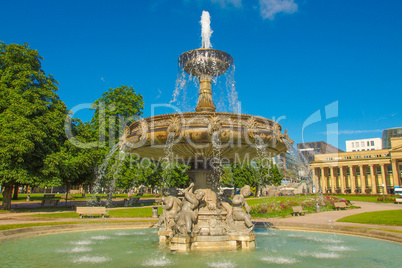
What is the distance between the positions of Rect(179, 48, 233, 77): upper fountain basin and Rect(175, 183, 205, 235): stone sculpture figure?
12.3 ft

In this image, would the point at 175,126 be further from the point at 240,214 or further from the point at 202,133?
the point at 240,214

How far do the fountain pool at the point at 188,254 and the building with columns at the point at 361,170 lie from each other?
8113cm

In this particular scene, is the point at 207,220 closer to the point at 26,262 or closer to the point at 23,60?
the point at 26,262

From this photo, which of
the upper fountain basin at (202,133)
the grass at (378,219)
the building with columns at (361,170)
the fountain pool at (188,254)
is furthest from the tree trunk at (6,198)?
the building with columns at (361,170)

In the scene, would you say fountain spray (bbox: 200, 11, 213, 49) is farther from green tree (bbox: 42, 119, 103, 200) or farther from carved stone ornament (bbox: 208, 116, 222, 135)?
green tree (bbox: 42, 119, 103, 200)

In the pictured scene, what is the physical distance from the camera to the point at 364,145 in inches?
5610

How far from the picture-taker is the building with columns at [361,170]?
84.9 meters

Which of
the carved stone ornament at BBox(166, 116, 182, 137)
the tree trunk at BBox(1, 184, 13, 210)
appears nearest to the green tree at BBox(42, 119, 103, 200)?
the tree trunk at BBox(1, 184, 13, 210)

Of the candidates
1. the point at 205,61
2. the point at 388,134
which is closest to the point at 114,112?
the point at 205,61

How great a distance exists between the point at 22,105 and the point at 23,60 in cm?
495

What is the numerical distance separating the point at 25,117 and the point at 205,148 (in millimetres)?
16723

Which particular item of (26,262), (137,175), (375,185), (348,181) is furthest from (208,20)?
(348,181)

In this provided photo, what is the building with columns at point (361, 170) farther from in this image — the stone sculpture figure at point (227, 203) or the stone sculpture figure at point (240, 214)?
the stone sculpture figure at point (240, 214)

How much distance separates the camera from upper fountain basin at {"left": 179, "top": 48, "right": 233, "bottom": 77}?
31.0 feet
